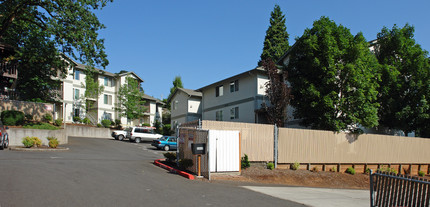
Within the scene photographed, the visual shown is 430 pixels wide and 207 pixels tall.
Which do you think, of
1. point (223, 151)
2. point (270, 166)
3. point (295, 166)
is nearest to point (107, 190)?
point (223, 151)

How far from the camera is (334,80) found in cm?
2206

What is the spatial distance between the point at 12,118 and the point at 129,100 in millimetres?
24966

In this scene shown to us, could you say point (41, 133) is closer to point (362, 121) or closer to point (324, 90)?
point (324, 90)

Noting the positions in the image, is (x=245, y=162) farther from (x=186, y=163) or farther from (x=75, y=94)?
(x=75, y=94)

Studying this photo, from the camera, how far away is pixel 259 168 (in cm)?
1764

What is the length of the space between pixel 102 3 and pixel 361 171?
2352cm

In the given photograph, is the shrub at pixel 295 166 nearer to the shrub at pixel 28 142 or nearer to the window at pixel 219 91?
the shrub at pixel 28 142

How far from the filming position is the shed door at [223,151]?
14.1 m

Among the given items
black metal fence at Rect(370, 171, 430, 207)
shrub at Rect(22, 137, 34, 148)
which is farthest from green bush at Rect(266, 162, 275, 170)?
shrub at Rect(22, 137, 34, 148)

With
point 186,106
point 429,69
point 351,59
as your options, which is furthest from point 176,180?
point 186,106

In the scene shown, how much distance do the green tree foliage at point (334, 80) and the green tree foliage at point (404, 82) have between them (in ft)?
19.9

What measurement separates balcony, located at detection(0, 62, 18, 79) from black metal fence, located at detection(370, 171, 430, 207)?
3192 centimetres

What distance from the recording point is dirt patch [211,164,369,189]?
15609mm

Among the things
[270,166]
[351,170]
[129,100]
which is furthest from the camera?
[129,100]
